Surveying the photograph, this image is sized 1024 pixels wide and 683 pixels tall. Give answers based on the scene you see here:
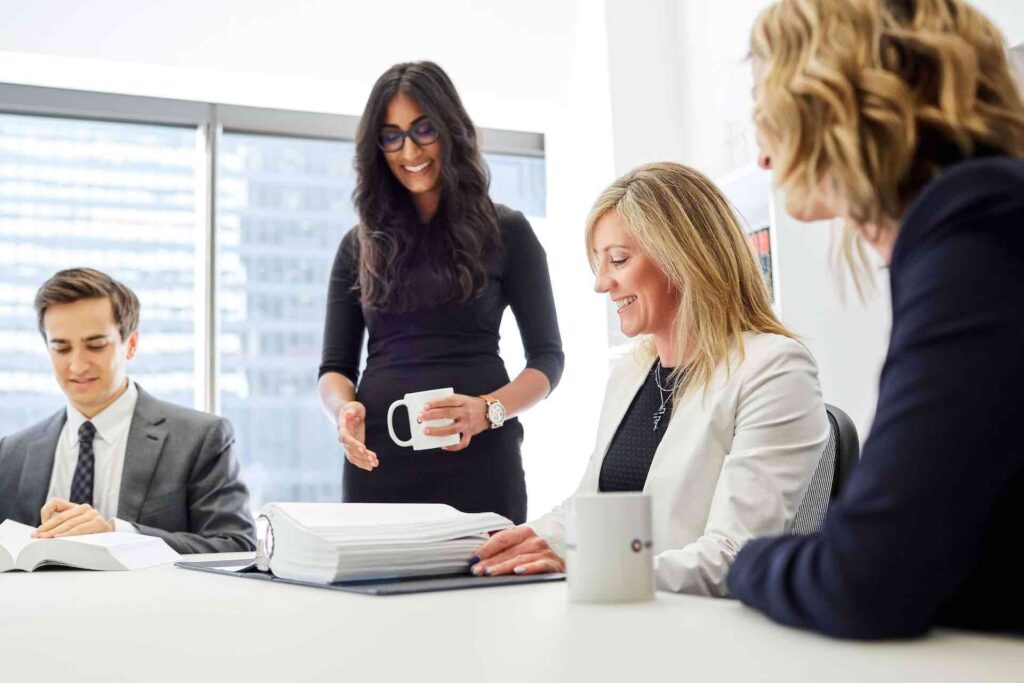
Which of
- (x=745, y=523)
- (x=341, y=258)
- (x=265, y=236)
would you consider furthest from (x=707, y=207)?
(x=265, y=236)

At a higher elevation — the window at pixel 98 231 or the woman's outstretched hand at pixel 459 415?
the window at pixel 98 231

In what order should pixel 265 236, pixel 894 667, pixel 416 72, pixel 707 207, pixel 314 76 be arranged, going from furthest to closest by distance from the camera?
1. pixel 265 236
2. pixel 314 76
3. pixel 416 72
4. pixel 707 207
5. pixel 894 667

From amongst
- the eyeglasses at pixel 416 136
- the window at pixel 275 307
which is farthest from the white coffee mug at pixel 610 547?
the window at pixel 275 307

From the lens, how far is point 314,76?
3.93 m

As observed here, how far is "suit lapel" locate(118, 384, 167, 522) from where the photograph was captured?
2.29 meters

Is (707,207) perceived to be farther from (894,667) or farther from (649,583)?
(894,667)

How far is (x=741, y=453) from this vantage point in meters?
1.38

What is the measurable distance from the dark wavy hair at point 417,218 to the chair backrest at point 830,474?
87 centimetres

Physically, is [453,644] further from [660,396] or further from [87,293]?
[87,293]

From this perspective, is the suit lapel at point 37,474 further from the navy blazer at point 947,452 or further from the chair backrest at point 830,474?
the navy blazer at point 947,452

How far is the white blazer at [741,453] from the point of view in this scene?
1343 mm

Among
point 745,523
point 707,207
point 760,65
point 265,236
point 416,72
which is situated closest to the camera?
point 760,65

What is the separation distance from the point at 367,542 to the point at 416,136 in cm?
127

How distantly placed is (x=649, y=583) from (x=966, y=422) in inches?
13.8
